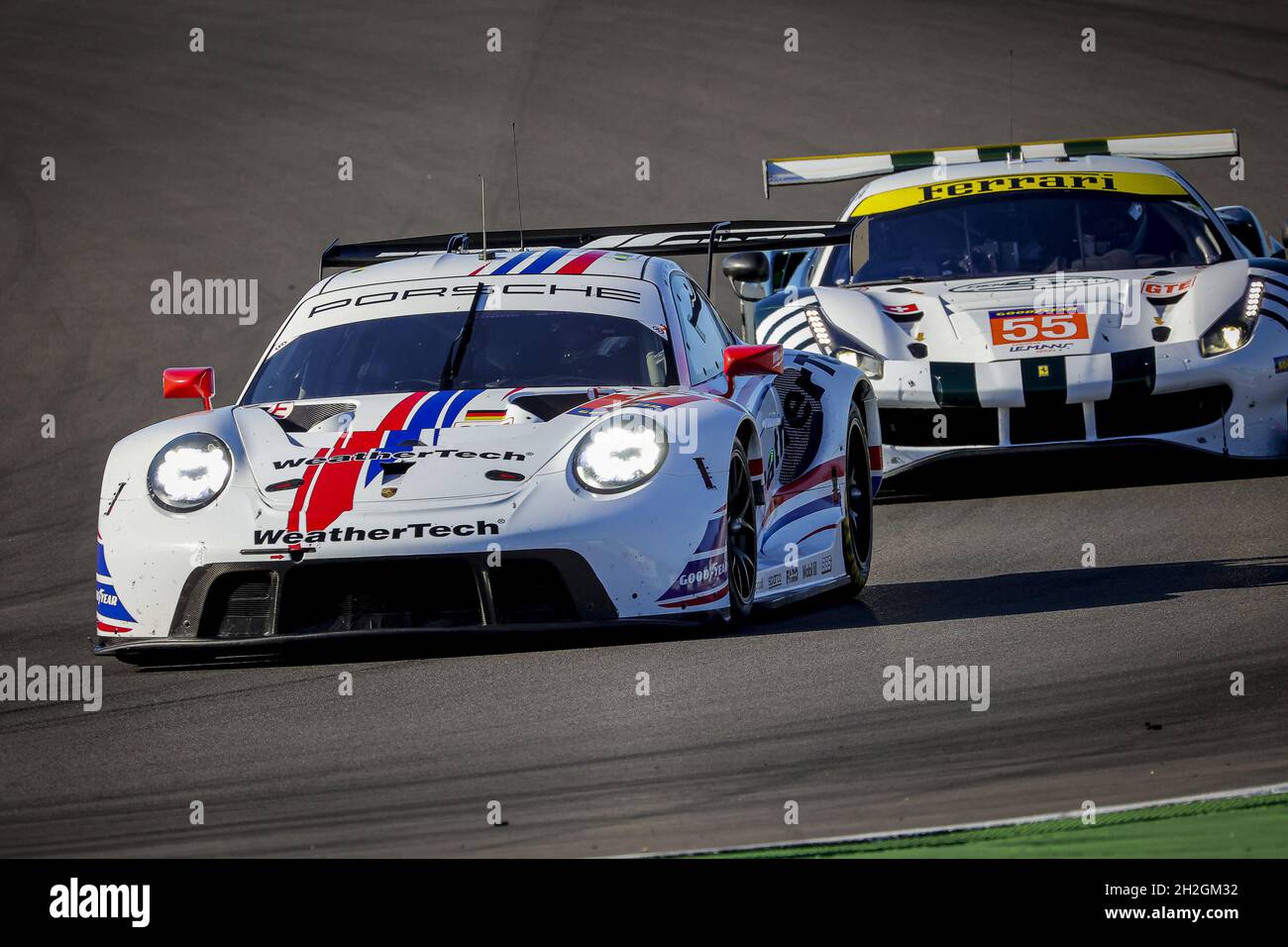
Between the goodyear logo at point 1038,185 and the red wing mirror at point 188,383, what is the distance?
518cm

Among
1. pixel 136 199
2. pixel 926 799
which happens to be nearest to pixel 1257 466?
pixel 926 799

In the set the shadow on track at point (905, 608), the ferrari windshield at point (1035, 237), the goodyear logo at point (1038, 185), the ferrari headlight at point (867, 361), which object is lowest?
the shadow on track at point (905, 608)

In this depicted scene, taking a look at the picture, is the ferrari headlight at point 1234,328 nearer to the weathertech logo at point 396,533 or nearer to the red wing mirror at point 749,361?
the red wing mirror at point 749,361

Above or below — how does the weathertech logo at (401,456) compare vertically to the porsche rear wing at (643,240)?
below

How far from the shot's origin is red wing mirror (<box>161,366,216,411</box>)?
26.3 ft

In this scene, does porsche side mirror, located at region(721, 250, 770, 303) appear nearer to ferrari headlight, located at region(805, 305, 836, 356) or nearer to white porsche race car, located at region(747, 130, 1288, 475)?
white porsche race car, located at region(747, 130, 1288, 475)

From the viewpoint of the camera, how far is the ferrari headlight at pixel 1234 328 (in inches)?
420

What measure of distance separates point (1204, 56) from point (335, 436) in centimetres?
1773

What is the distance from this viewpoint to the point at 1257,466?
10.9 metres

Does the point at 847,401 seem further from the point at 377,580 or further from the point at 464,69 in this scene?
A: the point at 464,69

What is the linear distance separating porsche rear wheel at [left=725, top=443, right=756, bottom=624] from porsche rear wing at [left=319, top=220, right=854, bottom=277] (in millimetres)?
1651

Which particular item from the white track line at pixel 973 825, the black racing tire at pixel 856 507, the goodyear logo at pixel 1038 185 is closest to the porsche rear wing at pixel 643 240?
the black racing tire at pixel 856 507
